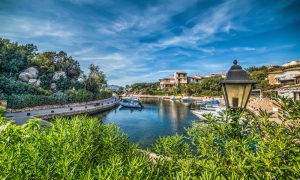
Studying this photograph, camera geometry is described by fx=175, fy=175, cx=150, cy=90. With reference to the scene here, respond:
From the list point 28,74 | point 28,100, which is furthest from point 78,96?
point 28,100

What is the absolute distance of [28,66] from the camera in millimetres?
27875

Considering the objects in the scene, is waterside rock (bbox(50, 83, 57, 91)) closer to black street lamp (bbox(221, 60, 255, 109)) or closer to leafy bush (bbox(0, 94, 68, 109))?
leafy bush (bbox(0, 94, 68, 109))

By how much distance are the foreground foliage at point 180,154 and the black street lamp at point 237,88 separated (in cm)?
41

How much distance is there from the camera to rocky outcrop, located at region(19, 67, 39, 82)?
25.3 metres

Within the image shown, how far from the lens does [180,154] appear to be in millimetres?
2113

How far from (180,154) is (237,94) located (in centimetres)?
122

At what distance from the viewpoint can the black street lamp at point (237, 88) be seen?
97.6 inches

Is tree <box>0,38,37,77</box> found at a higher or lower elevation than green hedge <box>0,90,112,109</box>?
higher

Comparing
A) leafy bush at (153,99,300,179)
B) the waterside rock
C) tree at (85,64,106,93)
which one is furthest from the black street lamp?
tree at (85,64,106,93)

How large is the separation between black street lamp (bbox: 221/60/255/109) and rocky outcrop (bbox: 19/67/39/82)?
98.0ft

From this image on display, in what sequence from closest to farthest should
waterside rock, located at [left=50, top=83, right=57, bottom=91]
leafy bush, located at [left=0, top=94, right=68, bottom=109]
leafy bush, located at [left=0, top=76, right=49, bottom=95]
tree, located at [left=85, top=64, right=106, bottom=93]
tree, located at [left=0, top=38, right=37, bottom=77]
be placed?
leafy bush, located at [left=0, top=94, right=68, bottom=109], leafy bush, located at [left=0, top=76, right=49, bottom=95], tree, located at [left=0, top=38, right=37, bottom=77], waterside rock, located at [left=50, top=83, right=57, bottom=91], tree, located at [left=85, top=64, right=106, bottom=93]

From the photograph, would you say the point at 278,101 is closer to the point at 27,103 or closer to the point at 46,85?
the point at 27,103

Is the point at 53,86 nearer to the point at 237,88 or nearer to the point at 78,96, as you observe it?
the point at 78,96

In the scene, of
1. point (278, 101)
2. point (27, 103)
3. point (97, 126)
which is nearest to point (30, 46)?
point (27, 103)
